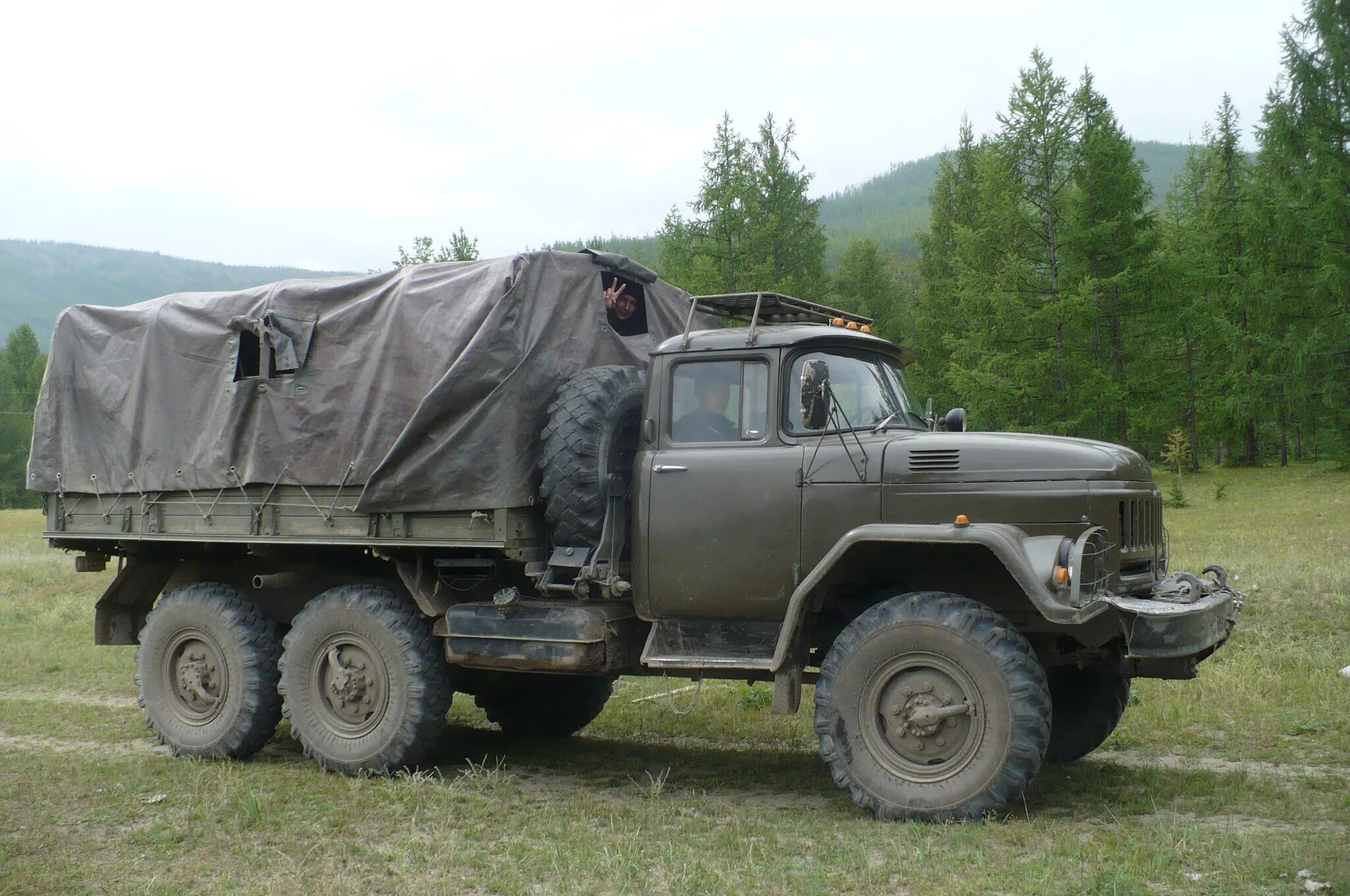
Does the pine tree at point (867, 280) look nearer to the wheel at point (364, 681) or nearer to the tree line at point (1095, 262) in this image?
the tree line at point (1095, 262)

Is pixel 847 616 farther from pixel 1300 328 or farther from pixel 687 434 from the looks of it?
pixel 1300 328

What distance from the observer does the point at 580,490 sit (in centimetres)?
736

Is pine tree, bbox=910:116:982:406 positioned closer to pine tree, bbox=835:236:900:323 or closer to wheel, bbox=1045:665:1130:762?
pine tree, bbox=835:236:900:323

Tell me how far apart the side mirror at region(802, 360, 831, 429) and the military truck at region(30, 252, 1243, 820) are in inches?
0.7

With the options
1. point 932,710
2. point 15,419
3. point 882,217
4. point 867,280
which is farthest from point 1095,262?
point 882,217

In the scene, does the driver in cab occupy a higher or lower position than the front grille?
higher

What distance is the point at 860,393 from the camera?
7.36 metres

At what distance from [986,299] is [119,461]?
20.1 meters

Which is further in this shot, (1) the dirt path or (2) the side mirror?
(1) the dirt path

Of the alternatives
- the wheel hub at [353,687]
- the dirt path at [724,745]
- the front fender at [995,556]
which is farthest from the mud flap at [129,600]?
the front fender at [995,556]

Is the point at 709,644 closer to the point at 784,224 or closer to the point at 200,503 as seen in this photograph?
the point at 200,503

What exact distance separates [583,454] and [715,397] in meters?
0.89

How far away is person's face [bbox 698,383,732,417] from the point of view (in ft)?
24.0

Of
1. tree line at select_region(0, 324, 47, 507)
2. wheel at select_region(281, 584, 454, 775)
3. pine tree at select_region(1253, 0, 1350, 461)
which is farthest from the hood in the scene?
tree line at select_region(0, 324, 47, 507)
